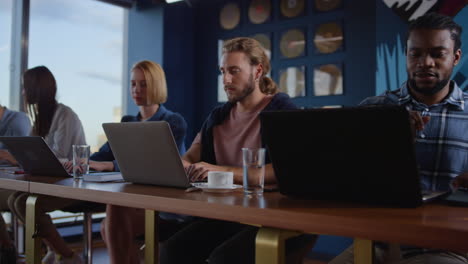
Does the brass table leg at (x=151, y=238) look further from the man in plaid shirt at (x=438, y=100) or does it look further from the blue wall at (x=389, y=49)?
the blue wall at (x=389, y=49)

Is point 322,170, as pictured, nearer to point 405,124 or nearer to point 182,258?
point 405,124

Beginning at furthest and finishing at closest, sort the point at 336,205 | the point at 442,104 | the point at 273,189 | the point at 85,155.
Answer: the point at 85,155
the point at 442,104
the point at 273,189
the point at 336,205

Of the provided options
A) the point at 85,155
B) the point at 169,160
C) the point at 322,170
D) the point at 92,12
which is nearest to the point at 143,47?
the point at 92,12

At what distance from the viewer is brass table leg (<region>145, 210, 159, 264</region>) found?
3.94 ft

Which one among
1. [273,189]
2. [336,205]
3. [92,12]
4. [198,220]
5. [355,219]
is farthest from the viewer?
[92,12]

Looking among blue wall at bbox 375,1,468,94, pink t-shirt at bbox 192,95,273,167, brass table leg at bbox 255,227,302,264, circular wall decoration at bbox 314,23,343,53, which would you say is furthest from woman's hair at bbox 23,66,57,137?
brass table leg at bbox 255,227,302,264

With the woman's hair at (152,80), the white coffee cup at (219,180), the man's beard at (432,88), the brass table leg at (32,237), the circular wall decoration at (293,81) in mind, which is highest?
the circular wall decoration at (293,81)

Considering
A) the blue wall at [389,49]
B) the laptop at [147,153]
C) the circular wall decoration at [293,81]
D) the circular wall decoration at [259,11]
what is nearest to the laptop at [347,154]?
the laptop at [147,153]

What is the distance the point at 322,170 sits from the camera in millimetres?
953

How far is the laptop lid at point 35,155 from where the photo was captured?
1.65m

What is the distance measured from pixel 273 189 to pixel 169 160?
0.99 ft

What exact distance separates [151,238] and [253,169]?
339mm

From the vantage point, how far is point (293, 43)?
359 cm

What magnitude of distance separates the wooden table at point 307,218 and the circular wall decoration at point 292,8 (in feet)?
8.74
